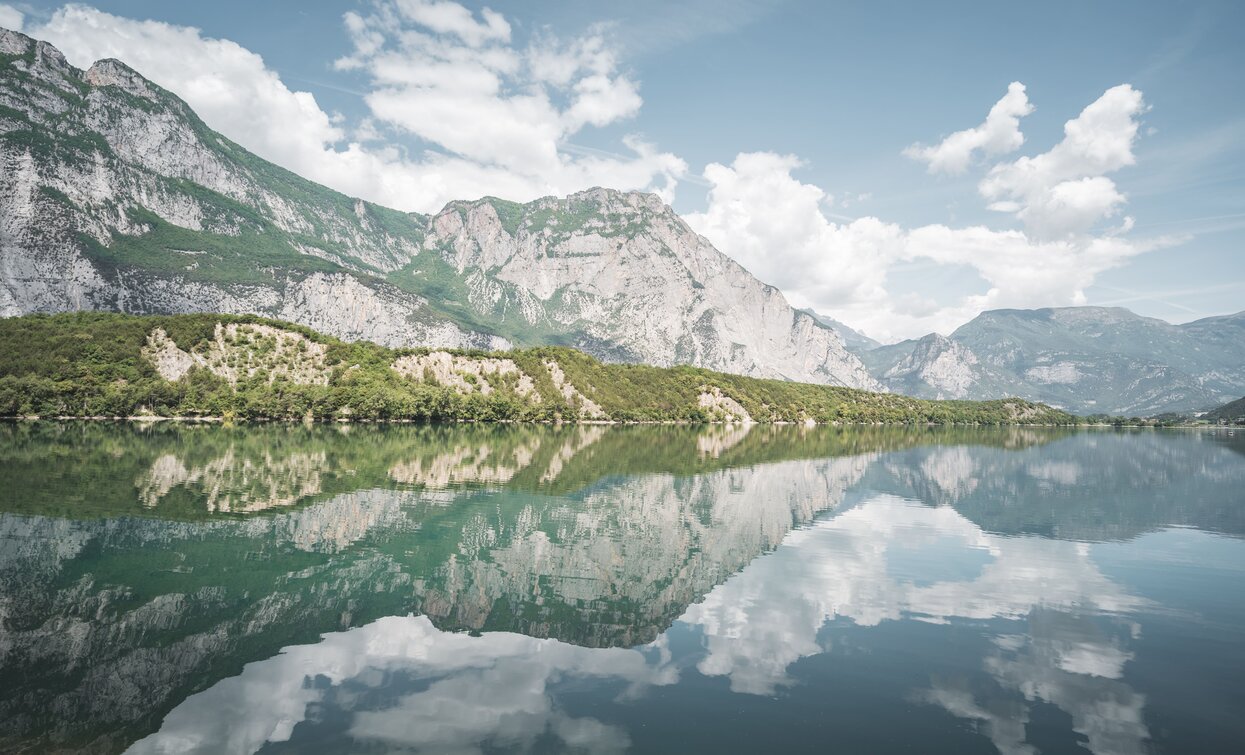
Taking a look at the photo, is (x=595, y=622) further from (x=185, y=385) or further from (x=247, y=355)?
(x=247, y=355)

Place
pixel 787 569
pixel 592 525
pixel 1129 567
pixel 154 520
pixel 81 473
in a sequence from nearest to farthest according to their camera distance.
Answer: pixel 787 569 < pixel 1129 567 < pixel 154 520 < pixel 592 525 < pixel 81 473

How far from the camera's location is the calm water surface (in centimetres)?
1464

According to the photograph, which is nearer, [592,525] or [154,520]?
[154,520]

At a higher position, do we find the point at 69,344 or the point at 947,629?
the point at 69,344

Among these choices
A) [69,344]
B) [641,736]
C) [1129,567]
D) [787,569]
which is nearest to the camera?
[641,736]

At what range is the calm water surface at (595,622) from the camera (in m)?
14.6

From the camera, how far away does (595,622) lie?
856 inches

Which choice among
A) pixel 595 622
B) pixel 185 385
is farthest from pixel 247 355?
pixel 595 622

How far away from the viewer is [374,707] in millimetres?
15328

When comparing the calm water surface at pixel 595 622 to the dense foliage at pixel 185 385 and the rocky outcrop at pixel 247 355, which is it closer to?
the dense foliage at pixel 185 385

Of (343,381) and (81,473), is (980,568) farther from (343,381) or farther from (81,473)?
(343,381)

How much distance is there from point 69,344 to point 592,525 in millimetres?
147527

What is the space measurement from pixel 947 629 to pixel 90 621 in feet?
89.7

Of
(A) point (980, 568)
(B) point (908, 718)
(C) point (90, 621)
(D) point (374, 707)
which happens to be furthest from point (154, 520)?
(A) point (980, 568)
